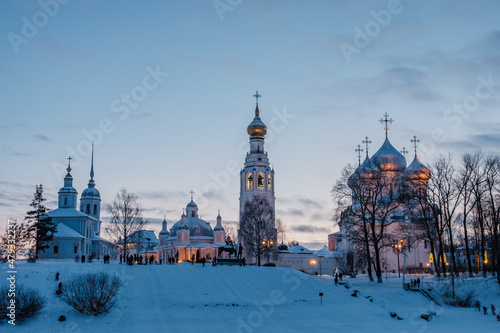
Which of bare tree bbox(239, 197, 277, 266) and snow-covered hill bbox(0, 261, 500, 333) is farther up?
bare tree bbox(239, 197, 277, 266)

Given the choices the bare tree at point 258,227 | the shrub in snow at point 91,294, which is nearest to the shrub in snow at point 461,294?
the shrub in snow at point 91,294

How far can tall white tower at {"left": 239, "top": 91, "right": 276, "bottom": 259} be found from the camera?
90.1 meters

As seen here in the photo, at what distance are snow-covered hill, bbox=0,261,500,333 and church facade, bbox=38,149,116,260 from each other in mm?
18031

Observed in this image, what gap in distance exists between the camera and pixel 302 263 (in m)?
90.6

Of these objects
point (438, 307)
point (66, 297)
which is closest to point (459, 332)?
point (438, 307)

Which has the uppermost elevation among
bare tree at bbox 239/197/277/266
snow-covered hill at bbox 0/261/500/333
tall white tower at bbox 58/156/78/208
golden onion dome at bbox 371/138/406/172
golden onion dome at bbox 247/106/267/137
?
golden onion dome at bbox 247/106/267/137

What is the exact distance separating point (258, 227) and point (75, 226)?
23304 mm

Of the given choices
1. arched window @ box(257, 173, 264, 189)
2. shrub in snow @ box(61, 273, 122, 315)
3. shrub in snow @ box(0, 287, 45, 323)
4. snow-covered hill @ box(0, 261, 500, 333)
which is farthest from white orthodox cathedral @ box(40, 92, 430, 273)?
shrub in snow @ box(0, 287, 45, 323)

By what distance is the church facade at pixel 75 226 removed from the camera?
70.2 meters

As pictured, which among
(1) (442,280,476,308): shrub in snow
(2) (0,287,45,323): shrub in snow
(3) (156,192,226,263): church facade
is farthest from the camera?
(3) (156,192,226,263): church facade

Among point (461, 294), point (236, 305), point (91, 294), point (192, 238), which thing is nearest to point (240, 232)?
point (192, 238)

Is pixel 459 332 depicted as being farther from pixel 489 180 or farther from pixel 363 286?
pixel 489 180

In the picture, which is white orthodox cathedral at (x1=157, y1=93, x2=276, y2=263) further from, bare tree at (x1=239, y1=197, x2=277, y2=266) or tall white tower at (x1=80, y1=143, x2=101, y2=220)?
tall white tower at (x1=80, y1=143, x2=101, y2=220)

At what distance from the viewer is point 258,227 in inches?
2815
